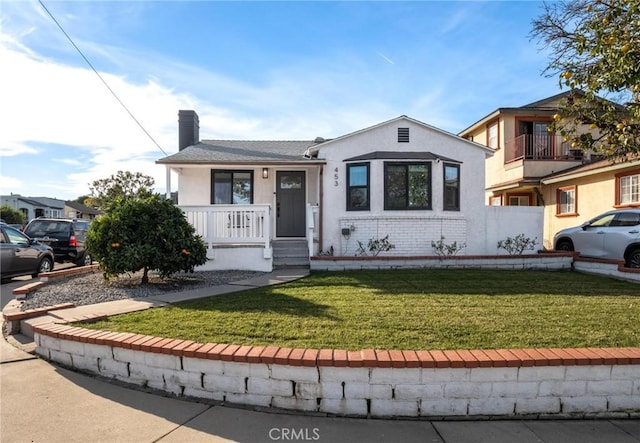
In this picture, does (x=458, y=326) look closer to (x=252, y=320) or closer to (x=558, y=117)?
(x=252, y=320)

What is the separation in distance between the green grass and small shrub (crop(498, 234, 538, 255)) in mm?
4025

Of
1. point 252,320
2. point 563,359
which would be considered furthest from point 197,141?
point 563,359

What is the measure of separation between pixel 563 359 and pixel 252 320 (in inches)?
126

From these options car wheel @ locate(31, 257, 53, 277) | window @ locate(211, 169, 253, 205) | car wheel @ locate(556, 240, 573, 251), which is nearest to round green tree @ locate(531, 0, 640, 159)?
car wheel @ locate(556, 240, 573, 251)

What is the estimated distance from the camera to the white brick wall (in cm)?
313

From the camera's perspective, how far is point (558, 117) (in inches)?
206

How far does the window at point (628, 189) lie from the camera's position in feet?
41.1

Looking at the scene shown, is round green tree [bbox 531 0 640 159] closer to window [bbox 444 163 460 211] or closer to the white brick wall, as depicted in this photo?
the white brick wall

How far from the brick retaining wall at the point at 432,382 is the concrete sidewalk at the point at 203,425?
0.10m

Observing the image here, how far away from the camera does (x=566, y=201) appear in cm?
1566

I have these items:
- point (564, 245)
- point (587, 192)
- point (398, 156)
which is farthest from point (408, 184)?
point (587, 192)

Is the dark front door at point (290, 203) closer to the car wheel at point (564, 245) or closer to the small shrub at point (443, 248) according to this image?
the small shrub at point (443, 248)

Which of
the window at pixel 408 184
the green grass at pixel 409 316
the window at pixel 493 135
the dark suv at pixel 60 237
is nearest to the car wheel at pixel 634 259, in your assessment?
the green grass at pixel 409 316

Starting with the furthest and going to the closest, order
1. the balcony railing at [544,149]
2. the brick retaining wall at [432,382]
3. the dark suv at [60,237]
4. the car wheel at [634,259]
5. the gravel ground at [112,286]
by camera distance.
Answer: the balcony railing at [544,149] → the dark suv at [60,237] → the car wheel at [634,259] → the gravel ground at [112,286] → the brick retaining wall at [432,382]
